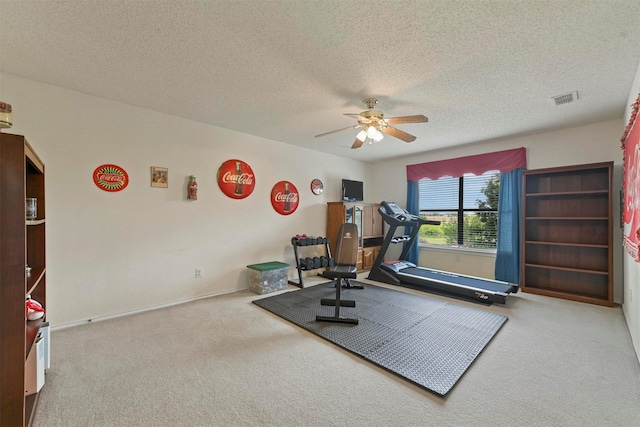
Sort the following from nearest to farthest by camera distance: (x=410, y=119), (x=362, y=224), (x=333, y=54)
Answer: (x=333, y=54)
(x=410, y=119)
(x=362, y=224)

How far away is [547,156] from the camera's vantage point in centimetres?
419

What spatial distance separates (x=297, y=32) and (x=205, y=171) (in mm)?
2565

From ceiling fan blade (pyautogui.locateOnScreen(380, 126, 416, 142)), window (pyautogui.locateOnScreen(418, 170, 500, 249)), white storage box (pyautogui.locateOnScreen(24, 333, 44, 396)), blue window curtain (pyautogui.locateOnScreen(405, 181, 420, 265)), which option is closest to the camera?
white storage box (pyautogui.locateOnScreen(24, 333, 44, 396))

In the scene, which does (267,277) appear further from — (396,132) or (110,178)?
(396,132)

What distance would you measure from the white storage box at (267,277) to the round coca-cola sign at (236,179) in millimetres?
1193

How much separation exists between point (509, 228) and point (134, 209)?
568cm

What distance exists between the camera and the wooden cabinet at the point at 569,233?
3633 millimetres

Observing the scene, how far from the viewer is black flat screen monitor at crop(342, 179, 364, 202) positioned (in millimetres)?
5816

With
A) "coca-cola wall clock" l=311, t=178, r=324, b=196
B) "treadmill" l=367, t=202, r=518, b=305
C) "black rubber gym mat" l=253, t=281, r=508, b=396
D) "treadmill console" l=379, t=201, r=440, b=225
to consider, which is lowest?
"black rubber gym mat" l=253, t=281, r=508, b=396

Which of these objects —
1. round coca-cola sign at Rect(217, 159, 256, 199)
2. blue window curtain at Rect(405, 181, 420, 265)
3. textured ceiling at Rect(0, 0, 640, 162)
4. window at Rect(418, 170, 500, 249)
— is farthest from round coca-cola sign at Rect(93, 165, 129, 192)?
window at Rect(418, 170, 500, 249)

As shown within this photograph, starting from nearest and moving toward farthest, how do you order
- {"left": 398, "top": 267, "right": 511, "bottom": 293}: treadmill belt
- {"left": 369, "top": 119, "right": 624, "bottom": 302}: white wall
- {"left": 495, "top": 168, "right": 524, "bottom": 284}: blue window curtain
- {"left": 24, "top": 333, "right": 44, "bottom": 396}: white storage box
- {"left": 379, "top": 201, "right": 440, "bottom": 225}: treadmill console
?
{"left": 24, "top": 333, "right": 44, "bottom": 396}: white storage box
{"left": 369, "top": 119, "right": 624, "bottom": 302}: white wall
{"left": 398, "top": 267, "right": 511, "bottom": 293}: treadmill belt
{"left": 495, "top": 168, "right": 524, "bottom": 284}: blue window curtain
{"left": 379, "top": 201, "right": 440, "bottom": 225}: treadmill console

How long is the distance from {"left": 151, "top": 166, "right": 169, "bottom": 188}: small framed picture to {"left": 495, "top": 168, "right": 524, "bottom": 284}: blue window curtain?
5.31 m

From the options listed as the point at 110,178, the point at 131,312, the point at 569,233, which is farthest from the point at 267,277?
the point at 569,233

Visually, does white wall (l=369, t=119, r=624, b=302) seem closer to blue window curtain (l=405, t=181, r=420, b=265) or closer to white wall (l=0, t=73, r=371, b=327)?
blue window curtain (l=405, t=181, r=420, b=265)
